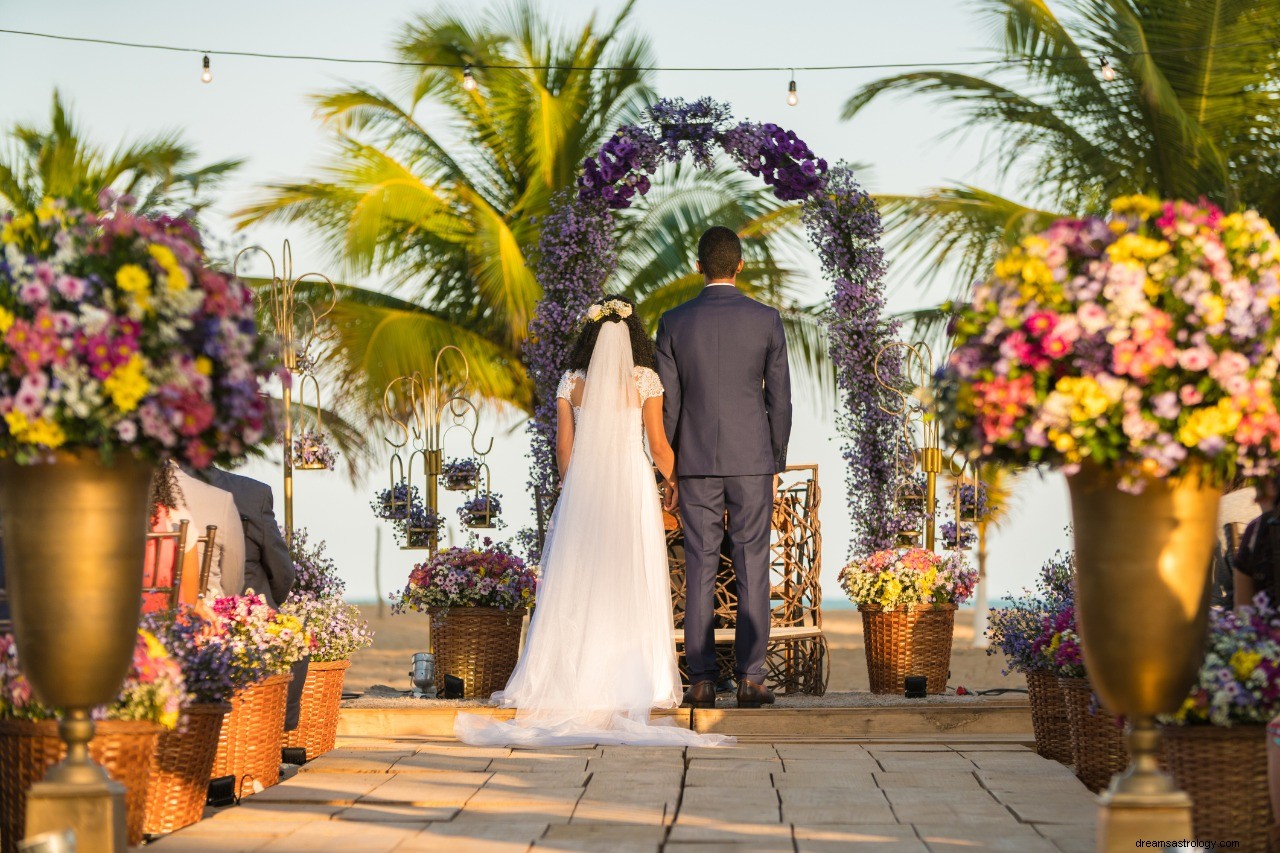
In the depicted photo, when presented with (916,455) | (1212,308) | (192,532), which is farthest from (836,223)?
(1212,308)

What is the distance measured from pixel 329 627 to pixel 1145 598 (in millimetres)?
3705

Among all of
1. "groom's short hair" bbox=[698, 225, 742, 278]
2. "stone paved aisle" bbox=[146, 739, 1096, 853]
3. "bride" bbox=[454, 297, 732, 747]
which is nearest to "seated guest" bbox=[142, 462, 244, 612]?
"stone paved aisle" bbox=[146, 739, 1096, 853]

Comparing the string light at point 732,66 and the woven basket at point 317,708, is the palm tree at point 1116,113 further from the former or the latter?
the woven basket at point 317,708

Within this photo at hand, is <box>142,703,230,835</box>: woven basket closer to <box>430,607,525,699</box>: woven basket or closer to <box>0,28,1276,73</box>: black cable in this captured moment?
<box>430,607,525,699</box>: woven basket

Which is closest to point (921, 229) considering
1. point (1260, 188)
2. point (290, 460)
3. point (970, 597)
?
point (1260, 188)

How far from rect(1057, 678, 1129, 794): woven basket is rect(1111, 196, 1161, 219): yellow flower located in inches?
74.2

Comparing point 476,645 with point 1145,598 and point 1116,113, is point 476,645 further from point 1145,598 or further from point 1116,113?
point 1116,113

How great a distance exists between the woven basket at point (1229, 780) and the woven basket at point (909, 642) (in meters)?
4.14

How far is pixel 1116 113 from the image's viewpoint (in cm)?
1442

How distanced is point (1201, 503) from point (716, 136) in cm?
668

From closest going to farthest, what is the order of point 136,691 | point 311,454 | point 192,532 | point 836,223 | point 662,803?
point 136,691
point 662,803
point 192,532
point 311,454
point 836,223

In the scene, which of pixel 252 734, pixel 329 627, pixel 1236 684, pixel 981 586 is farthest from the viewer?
pixel 981 586

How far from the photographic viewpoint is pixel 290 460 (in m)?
7.95

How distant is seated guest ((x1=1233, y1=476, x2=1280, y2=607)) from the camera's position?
14.8 feet
